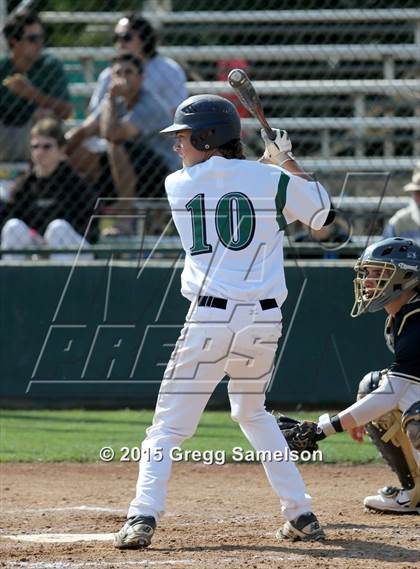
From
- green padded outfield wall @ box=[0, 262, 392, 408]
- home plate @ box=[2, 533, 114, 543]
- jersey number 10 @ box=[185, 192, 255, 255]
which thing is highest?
jersey number 10 @ box=[185, 192, 255, 255]

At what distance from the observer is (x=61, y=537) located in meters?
4.76

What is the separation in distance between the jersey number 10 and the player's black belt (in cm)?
20

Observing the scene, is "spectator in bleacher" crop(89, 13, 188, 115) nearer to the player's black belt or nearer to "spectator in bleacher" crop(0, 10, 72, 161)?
"spectator in bleacher" crop(0, 10, 72, 161)

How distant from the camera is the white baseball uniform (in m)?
4.41

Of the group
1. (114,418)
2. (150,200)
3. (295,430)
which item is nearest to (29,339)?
(114,418)

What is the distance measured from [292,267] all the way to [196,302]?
13.3 feet

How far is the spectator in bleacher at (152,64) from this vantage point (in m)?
9.55

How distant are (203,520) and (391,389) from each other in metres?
1.13

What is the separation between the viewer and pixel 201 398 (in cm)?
446

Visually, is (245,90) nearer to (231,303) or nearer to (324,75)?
(231,303)

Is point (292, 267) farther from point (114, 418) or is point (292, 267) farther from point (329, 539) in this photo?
point (329, 539)

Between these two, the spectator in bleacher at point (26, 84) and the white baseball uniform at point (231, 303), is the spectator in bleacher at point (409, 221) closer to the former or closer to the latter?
the spectator in bleacher at point (26, 84)
